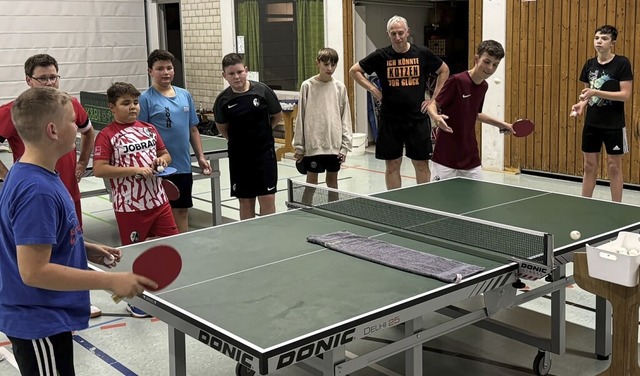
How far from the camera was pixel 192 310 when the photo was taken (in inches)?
104

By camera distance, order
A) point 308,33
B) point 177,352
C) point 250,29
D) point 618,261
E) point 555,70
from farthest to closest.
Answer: point 250,29
point 308,33
point 555,70
point 177,352
point 618,261

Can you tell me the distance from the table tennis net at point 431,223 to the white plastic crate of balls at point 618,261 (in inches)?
13.8

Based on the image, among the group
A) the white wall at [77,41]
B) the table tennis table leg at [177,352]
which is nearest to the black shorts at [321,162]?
the table tennis table leg at [177,352]

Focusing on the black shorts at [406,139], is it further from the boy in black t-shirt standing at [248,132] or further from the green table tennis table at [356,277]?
the green table tennis table at [356,277]

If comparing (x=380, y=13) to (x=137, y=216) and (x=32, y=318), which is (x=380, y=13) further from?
(x=32, y=318)

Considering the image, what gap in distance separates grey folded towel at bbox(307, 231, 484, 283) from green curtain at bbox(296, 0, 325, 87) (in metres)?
8.55

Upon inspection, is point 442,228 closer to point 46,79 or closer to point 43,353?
point 43,353

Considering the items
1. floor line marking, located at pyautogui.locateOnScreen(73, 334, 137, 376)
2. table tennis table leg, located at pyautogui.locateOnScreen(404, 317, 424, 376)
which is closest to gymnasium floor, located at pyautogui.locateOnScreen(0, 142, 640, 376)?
floor line marking, located at pyautogui.locateOnScreen(73, 334, 137, 376)

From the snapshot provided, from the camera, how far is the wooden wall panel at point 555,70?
8.07 meters

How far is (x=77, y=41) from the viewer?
13.8 meters

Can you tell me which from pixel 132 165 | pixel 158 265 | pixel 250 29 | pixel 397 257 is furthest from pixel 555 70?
pixel 158 265

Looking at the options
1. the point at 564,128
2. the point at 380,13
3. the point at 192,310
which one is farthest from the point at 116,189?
the point at 380,13

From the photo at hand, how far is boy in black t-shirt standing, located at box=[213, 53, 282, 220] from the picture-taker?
5324mm

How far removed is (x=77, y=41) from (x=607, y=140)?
10370mm
